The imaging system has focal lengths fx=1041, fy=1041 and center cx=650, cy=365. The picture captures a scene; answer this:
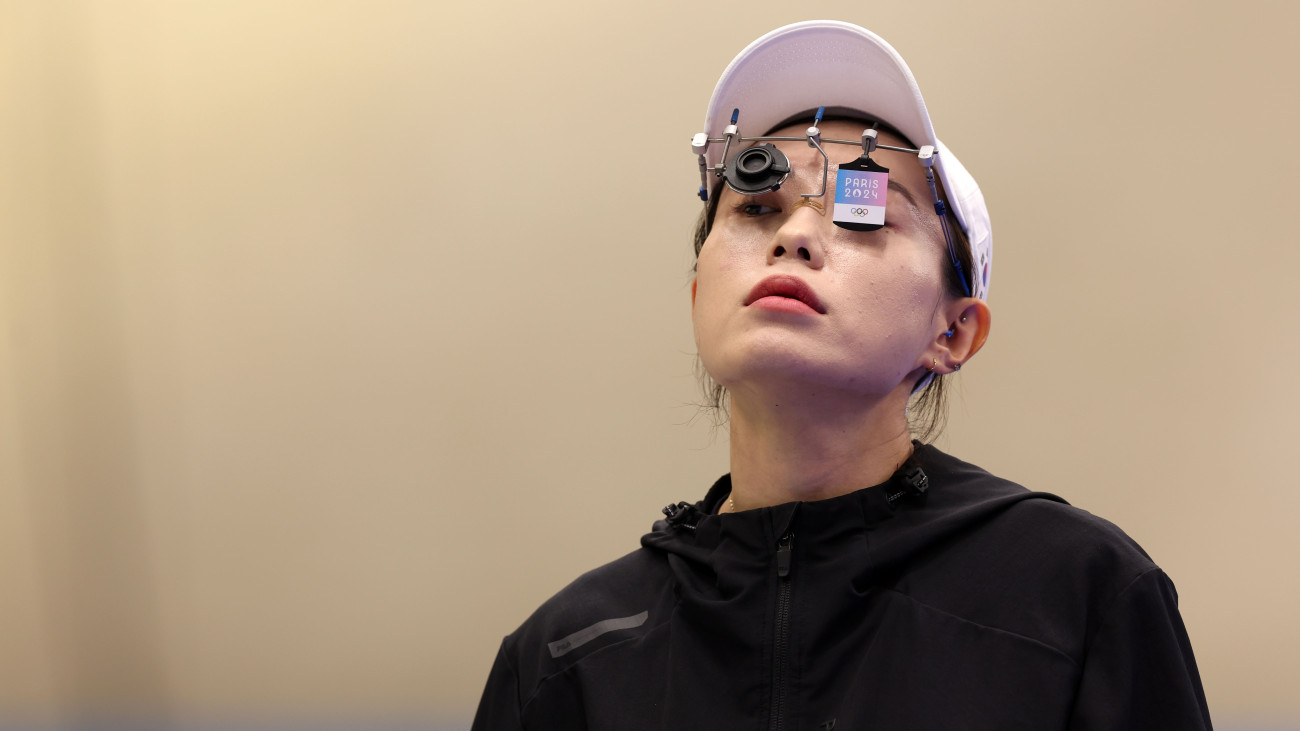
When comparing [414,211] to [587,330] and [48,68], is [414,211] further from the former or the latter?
[48,68]

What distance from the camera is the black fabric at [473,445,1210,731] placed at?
3.43ft

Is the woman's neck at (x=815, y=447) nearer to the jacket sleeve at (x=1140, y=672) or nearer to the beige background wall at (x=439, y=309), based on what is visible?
the jacket sleeve at (x=1140, y=672)

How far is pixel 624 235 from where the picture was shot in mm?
1909

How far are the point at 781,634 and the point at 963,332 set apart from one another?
0.47 metres

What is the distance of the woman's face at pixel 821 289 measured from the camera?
1186 millimetres

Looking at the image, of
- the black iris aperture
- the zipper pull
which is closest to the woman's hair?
the black iris aperture

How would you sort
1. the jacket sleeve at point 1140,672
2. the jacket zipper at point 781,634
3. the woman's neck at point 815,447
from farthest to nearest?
the woman's neck at point 815,447
the jacket zipper at point 781,634
the jacket sleeve at point 1140,672

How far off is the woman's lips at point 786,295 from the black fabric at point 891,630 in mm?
225

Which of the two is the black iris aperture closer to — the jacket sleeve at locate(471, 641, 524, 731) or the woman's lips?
the woman's lips

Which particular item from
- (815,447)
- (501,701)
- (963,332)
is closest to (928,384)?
(963,332)

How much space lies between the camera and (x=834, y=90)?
1.36m

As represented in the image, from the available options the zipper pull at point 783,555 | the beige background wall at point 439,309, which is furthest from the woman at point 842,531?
the beige background wall at point 439,309

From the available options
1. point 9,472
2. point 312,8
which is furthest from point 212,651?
point 312,8

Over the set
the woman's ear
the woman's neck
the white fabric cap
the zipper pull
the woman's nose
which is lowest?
the zipper pull
